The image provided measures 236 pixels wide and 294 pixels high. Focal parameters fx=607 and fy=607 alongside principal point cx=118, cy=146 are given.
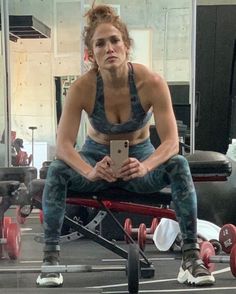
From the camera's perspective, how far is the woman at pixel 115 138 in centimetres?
196

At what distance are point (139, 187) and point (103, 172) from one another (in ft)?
0.68

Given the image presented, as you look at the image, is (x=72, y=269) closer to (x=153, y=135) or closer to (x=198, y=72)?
(x=153, y=135)

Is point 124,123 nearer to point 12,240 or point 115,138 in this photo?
point 115,138

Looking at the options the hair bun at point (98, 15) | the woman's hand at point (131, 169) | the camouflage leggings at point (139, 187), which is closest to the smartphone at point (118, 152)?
the woman's hand at point (131, 169)

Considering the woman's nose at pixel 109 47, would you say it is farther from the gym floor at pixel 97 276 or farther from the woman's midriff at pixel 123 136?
the gym floor at pixel 97 276

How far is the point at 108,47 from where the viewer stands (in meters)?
2.03

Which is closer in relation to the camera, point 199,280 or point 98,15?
point 199,280

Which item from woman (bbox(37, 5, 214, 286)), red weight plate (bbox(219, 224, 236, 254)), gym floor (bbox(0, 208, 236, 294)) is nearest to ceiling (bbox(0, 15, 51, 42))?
gym floor (bbox(0, 208, 236, 294))

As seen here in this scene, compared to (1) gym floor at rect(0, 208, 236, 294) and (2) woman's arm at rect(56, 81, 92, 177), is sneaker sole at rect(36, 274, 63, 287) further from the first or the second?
(2) woman's arm at rect(56, 81, 92, 177)

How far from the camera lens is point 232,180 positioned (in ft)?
11.7

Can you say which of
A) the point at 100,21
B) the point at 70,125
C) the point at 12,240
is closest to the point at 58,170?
the point at 70,125

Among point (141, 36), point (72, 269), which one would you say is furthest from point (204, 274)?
point (141, 36)

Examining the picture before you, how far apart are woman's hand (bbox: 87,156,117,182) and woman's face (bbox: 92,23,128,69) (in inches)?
13.8

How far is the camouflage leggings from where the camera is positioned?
196cm
